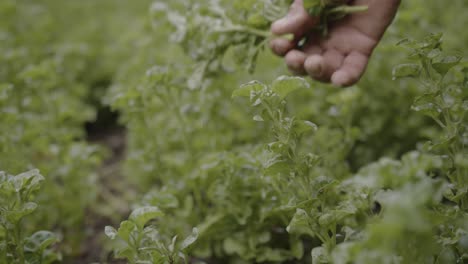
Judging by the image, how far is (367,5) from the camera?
4.91 ft

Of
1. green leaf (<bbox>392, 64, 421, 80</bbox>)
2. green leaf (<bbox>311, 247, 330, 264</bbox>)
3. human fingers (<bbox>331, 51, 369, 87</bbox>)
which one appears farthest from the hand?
green leaf (<bbox>311, 247, 330, 264</bbox>)

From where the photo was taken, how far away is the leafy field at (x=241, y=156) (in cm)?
123

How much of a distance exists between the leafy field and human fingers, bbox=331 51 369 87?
130mm

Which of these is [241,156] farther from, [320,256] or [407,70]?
[407,70]

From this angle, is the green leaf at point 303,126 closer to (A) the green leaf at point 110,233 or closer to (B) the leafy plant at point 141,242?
(B) the leafy plant at point 141,242

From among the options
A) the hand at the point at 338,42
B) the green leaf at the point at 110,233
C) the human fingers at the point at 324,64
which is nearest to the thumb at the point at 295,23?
the hand at the point at 338,42

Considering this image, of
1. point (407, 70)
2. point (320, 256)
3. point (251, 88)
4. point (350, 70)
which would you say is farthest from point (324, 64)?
point (320, 256)

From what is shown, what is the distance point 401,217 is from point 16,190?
3.41 feet

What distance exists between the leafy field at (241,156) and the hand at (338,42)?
0.25ft

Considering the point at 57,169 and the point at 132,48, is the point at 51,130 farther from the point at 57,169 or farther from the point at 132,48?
the point at 132,48

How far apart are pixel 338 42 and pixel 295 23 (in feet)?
0.55

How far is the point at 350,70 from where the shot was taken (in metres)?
1.52

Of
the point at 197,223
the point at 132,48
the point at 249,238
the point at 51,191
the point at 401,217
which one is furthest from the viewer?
the point at 132,48

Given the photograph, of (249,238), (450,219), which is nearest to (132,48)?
(249,238)
